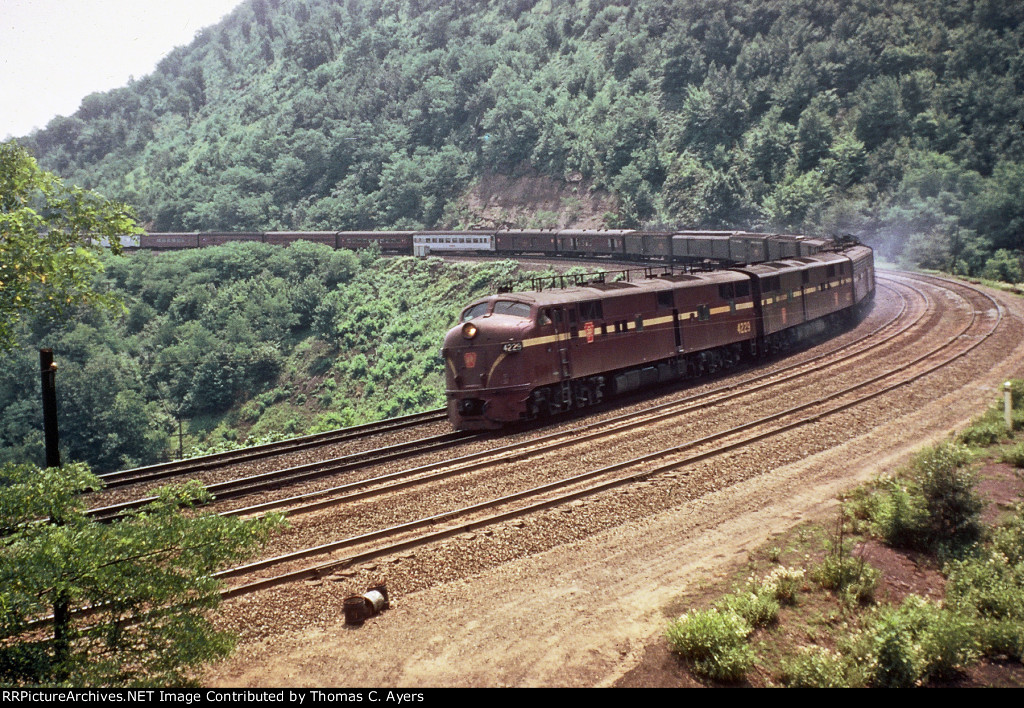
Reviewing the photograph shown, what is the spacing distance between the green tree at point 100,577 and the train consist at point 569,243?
1602 inches

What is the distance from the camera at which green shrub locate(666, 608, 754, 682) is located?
389 inches

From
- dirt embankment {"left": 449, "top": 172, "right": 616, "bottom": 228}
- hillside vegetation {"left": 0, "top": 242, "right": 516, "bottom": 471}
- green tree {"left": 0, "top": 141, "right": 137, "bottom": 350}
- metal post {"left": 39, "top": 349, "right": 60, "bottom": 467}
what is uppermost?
dirt embankment {"left": 449, "top": 172, "right": 616, "bottom": 228}

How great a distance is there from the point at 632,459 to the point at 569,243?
51419 mm

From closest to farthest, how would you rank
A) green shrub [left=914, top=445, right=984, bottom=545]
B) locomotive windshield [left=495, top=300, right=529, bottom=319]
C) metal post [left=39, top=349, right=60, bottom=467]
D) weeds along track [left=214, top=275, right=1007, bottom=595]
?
metal post [left=39, top=349, right=60, bottom=467], green shrub [left=914, top=445, right=984, bottom=545], weeds along track [left=214, top=275, right=1007, bottom=595], locomotive windshield [left=495, top=300, right=529, bottom=319]

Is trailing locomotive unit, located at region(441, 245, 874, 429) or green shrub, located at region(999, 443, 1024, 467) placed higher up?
trailing locomotive unit, located at region(441, 245, 874, 429)

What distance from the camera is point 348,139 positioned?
121938 mm

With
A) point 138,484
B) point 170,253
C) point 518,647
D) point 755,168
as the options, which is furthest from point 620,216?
point 518,647

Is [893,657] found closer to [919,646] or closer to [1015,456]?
[919,646]

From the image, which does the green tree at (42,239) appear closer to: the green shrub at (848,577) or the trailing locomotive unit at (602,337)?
the trailing locomotive unit at (602,337)

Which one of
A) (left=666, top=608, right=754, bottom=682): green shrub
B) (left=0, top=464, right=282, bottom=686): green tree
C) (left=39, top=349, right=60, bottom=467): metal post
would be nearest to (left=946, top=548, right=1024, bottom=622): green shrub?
(left=666, top=608, right=754, bottom=682): green shrub

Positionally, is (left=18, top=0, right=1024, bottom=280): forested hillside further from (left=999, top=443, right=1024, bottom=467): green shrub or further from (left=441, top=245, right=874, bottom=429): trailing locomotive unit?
(left=999, top=443, right=1024, bottom=467): green shrub

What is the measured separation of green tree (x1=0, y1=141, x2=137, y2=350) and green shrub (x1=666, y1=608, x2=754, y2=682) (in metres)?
15.9
